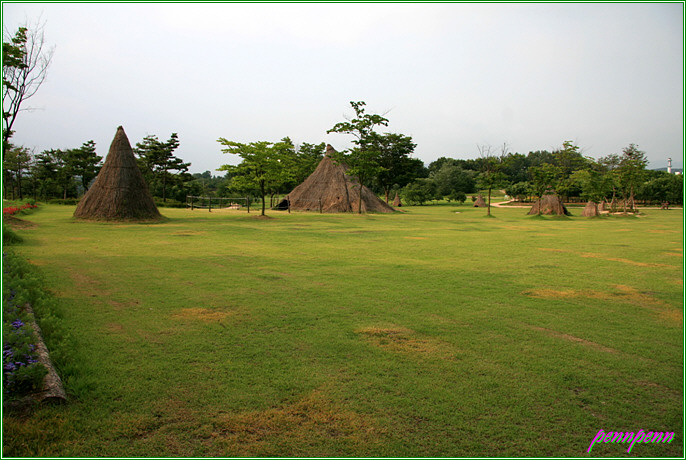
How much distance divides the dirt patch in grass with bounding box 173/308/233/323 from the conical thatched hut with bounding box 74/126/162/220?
14.7m

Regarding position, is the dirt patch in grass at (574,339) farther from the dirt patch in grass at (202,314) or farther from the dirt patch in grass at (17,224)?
the dirt patch in grass at (17,224)

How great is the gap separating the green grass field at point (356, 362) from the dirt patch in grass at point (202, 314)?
0.13 feet

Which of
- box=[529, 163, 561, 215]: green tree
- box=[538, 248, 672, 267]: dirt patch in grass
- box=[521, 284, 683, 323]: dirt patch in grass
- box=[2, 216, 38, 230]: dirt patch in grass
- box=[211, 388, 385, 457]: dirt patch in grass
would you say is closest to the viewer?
box=[211, 388, 385, 457]: dirt patch in grass

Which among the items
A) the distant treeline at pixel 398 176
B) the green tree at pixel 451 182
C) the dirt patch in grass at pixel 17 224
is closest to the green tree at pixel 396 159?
the distant treeline at pixel 398 176

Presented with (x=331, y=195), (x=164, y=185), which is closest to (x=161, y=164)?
(x=164, y=185)

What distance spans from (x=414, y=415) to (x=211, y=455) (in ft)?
4.44

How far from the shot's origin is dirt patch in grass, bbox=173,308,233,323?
16.9 ft

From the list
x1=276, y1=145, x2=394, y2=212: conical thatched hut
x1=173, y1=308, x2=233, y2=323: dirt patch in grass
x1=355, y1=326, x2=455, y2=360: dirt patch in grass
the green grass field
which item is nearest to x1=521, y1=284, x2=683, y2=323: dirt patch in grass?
the green grass field

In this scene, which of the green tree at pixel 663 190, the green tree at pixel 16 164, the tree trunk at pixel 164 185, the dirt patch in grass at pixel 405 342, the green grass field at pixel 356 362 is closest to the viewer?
the green grass field at pixel 356 362

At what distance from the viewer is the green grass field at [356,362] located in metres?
2.79

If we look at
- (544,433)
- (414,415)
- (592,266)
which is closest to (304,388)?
(414,415)

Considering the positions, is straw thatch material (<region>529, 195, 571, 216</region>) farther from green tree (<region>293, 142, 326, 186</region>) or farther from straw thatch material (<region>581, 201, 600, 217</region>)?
green tree (<region>293, 142, 326, 186</region>)

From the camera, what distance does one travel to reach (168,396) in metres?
3.27

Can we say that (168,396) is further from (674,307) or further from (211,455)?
(674,307)
